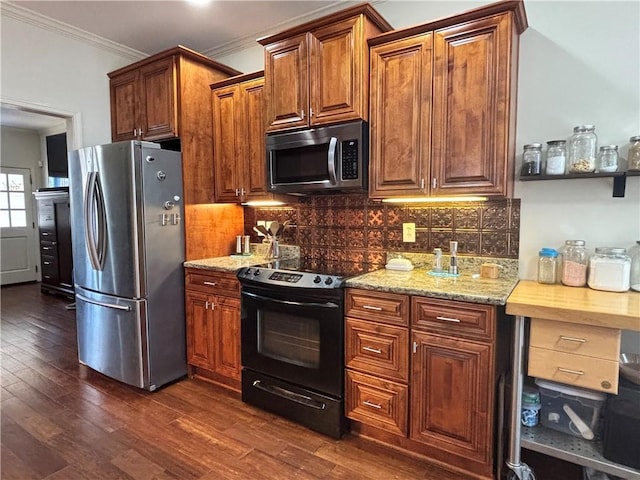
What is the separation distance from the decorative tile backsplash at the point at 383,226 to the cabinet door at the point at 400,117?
0.36 m

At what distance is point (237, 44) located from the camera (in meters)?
3.37

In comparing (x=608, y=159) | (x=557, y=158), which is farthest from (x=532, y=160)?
(x=608, y=159)

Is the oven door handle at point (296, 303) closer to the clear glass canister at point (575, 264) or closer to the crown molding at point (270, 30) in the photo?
the clear glass canister at point (575, 264)

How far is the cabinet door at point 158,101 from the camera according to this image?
2.84 metres

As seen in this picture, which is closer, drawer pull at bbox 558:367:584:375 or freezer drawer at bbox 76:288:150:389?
drawer pull at bbox 558:367:584:375

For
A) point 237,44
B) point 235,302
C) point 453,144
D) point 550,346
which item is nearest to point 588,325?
point 550,346

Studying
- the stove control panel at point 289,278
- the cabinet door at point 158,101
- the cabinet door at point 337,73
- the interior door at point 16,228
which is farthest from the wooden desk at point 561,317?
the interior door at point 16,228

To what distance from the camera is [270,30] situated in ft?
10.3

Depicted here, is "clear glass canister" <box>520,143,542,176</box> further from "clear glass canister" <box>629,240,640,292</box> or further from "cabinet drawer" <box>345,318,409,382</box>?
"cabinet drawer" <box>345,318,409,382</box>

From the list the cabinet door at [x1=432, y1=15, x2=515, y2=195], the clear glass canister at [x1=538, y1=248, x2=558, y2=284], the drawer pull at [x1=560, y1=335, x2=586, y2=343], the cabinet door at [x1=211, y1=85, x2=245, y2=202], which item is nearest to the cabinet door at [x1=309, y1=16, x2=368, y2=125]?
the cabinet door at [x1=432, y1=15, x2=515, y2=195]

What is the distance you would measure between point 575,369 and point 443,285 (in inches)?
25.6

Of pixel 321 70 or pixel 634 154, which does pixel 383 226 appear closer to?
pixel 321 70

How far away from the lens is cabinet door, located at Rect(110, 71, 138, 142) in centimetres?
315

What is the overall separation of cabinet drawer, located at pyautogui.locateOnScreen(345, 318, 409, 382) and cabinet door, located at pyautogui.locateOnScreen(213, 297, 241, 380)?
0.90 m
